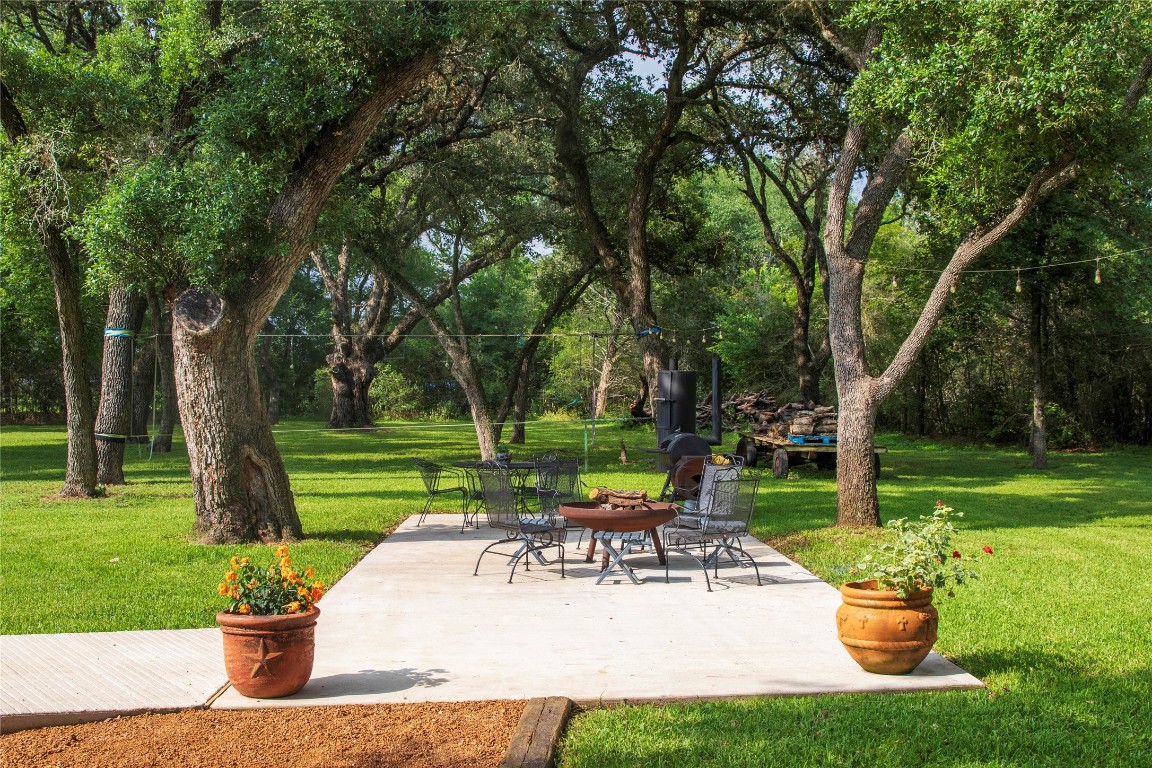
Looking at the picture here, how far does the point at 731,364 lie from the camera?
2761 centimetres

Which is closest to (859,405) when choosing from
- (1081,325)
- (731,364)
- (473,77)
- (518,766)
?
(518,766)

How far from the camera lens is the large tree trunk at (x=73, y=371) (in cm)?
1201

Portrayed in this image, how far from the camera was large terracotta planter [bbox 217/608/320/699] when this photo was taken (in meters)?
4.47

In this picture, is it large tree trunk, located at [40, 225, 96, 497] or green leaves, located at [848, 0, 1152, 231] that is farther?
large tree trunk, located at [40, 225, 96, 497]

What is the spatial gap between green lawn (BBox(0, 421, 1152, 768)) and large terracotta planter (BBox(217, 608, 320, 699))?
141 cm

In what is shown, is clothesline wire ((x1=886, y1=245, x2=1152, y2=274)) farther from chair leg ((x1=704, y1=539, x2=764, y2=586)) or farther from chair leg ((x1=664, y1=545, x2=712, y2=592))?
chair leg ((x1=704, y1=539, x2=764, y2=586))

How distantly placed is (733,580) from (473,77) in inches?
454

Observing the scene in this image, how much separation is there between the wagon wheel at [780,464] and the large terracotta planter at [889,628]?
11.8 meters

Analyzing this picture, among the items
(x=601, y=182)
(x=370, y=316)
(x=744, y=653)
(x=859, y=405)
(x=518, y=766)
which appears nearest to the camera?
(x=518, y=766)

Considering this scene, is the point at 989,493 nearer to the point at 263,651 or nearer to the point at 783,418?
the point at 783,418

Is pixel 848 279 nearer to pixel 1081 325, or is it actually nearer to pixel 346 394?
pixel 1081 325

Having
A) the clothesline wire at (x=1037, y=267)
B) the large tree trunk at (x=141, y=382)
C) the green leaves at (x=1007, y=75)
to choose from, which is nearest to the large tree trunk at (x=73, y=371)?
the large tree trunk at (x=141, y=382)

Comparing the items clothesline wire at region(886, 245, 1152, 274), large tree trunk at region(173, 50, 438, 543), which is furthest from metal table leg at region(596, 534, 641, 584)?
clothesline wire at region(886, 245, 1152, 274)

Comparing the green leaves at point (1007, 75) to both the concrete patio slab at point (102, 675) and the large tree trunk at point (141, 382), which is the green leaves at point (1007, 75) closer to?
the concrete patio slab at point (102, 675)
